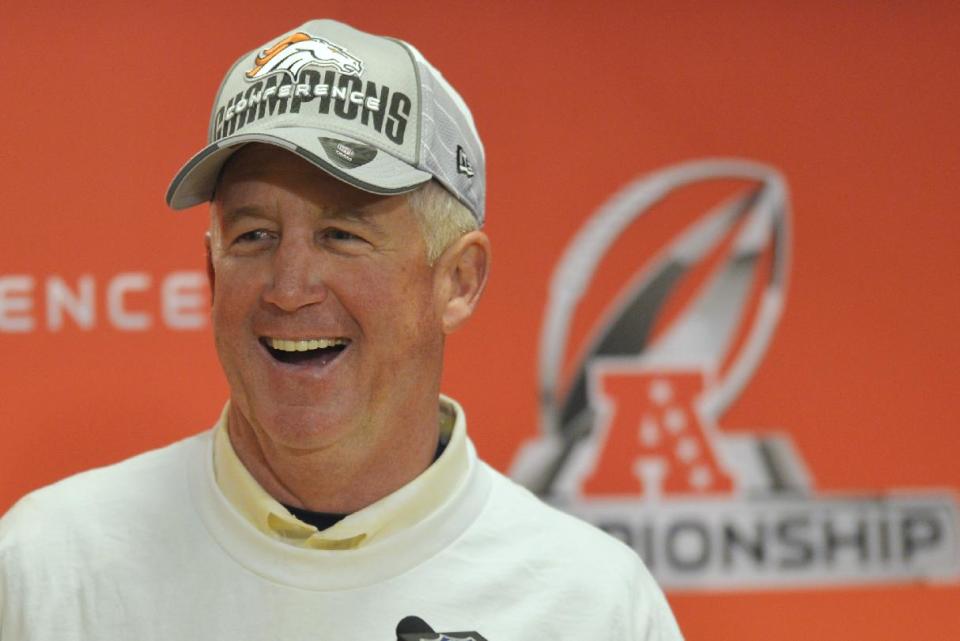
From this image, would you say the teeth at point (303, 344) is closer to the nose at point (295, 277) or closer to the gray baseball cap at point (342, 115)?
the nose at point (295, 277)

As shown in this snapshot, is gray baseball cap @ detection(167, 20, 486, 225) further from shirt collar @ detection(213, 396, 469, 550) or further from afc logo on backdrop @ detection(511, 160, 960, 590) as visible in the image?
afc logo on backdrop @ detection(511, 160, 960, 590)

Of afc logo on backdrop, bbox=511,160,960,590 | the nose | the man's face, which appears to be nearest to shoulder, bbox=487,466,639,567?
the man's face

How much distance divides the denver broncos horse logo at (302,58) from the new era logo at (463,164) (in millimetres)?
129

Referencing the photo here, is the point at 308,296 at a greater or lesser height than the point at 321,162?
lesser

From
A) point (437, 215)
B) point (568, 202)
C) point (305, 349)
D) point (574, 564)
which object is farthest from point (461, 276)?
point (568, 202)

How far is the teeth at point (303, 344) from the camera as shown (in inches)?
43.6

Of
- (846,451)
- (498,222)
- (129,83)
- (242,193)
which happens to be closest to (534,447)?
(498,222)

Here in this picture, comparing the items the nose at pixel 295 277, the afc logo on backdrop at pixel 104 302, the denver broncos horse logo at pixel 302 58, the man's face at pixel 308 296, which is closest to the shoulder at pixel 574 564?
the man's face at pixel 308 296

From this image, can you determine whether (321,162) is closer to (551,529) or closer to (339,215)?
(339,215)

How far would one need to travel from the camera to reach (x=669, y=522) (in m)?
2.07

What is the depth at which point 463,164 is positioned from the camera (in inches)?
47.2

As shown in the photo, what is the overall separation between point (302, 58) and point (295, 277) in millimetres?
219

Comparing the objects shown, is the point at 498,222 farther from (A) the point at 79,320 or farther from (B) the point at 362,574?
(B) the point at 362,574

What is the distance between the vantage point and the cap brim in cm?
106
